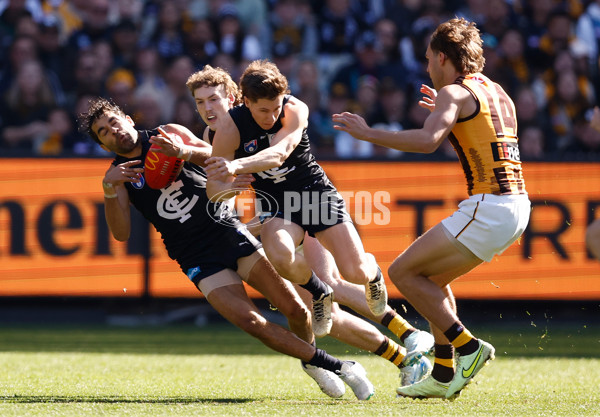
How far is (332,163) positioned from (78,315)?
143 inches

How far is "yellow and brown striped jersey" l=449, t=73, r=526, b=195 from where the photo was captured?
20.2 ft

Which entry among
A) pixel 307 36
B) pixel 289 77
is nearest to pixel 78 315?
pixel 289 77

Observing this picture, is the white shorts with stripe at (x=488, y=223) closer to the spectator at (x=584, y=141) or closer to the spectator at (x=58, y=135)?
the spectator at (x=584, y=141)

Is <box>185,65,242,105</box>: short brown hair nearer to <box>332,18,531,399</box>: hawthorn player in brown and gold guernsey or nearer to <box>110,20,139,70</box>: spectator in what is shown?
<box>332,18,531,399</box>: hawthorn player in brown and gold guernsey

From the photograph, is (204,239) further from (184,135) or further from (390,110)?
(390,110)

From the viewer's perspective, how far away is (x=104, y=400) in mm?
6305

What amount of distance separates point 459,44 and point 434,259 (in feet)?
4.65

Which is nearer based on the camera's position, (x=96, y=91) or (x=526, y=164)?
(x=526, y=164)

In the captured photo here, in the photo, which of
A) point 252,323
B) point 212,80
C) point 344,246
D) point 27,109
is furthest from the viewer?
point 27,109

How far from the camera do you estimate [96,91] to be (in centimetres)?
1338

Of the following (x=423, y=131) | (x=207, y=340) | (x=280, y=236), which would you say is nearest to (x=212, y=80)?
(x=280, y=236)

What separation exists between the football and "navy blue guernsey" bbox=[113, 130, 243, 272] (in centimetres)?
8

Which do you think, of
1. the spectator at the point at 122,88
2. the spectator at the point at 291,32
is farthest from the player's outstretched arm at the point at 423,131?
the spectator at the point at 291,32

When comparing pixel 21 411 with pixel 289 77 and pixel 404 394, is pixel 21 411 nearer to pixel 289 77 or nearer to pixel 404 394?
pixel 404 394
